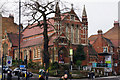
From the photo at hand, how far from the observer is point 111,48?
81438 millimetres

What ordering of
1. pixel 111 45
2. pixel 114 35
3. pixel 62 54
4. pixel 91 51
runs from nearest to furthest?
pixel 62 54
pixel 91 51
pixel 111 45
pixel 114 35

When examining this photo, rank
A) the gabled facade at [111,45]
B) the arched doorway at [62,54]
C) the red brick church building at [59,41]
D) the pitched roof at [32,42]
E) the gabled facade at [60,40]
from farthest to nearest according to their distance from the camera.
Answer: the gabled facade at [111,45] → the pitched roof at [32,42] → the arched doorway at [62,54] → the red brick church building at [59,41] → the gabled facade at [60,40]

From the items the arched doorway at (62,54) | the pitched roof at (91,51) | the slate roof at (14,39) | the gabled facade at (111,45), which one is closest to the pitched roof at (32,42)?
the slate roof at (14,39)

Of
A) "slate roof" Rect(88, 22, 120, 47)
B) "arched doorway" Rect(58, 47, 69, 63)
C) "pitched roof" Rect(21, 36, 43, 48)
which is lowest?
"arched doorway" Rect(58, 47, 69, 63)

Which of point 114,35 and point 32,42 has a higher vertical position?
point 114,35

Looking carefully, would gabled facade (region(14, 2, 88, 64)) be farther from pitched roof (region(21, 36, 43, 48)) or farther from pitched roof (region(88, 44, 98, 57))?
pitched roof (region(88, 44, 98, 57))

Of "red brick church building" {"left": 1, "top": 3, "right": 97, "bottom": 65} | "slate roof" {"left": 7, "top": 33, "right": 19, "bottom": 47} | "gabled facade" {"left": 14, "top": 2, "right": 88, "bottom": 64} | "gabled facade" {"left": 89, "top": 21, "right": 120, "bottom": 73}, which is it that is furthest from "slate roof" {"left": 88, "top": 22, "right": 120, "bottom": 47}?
"slate roof" {"left": 7, "top": 33, "right": 19, "bottom": 47}

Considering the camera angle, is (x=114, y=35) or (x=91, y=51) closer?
(x=91, y=51)

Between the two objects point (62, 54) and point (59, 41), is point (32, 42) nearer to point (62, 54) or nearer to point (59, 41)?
point (62, 54)

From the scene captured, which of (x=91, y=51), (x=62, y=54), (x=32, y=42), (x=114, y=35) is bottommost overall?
(x=62, y=54)

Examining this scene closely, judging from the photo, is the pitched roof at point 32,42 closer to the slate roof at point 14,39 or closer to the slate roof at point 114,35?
the slate roof at point 14,39

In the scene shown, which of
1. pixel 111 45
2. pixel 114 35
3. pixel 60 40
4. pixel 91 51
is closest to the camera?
pixel 60 40

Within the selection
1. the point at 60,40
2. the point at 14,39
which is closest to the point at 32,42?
the point at 14,39

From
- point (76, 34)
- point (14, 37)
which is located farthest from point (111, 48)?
point (14, 37)
